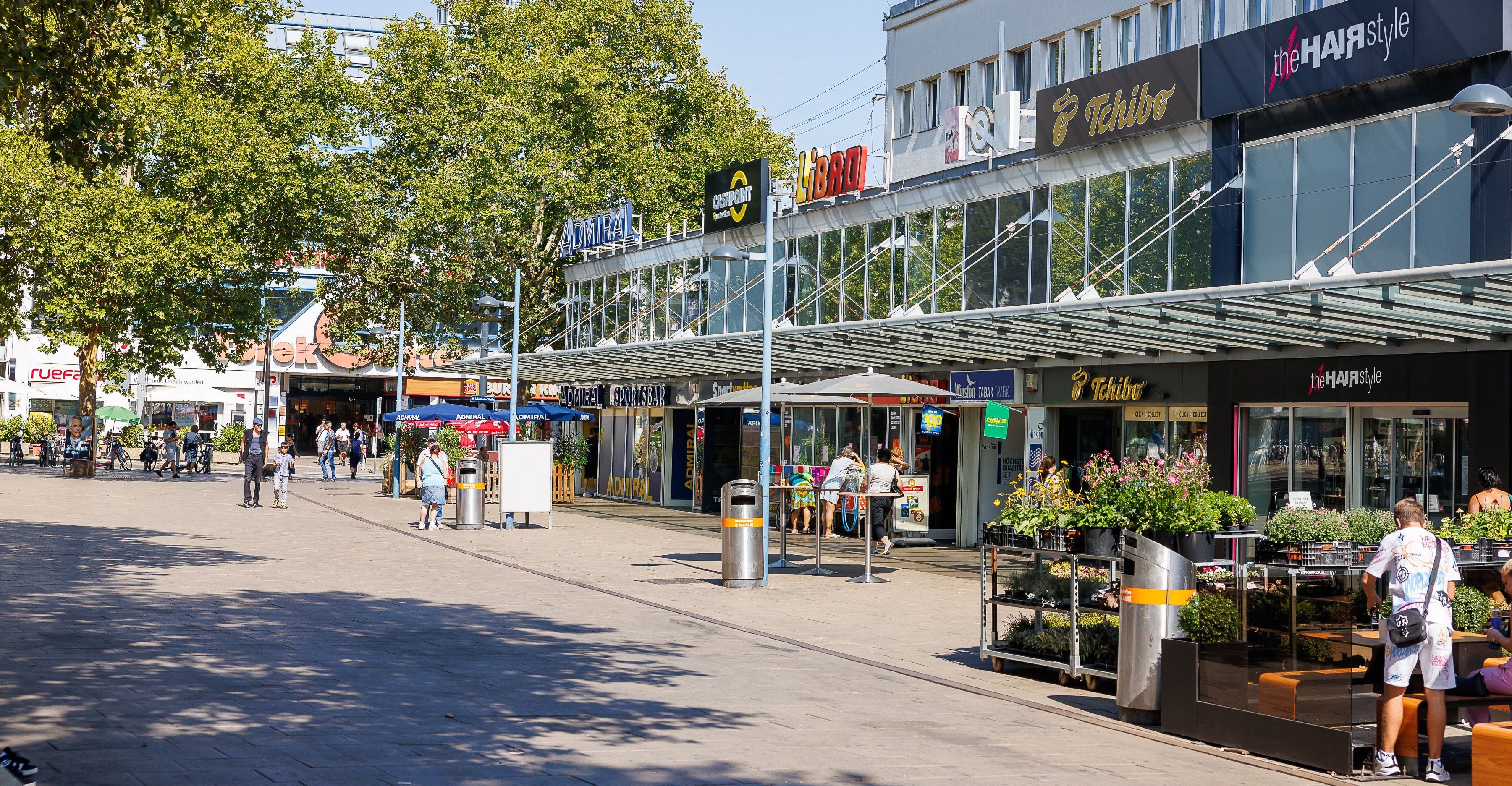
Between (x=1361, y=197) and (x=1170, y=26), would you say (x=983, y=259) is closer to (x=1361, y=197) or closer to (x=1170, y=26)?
(x=1170, y=26)

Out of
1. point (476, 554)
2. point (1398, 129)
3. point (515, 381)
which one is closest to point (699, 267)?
point (515, 381)

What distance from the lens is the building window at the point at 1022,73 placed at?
2681 cm

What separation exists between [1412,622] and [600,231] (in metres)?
32.2

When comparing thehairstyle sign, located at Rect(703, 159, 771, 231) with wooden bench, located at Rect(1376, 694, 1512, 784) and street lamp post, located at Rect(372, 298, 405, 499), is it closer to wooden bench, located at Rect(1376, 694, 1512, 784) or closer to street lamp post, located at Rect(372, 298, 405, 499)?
street lamp post, located at Rect(372, 298, 405, 499)

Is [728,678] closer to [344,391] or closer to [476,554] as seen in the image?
[476,554]

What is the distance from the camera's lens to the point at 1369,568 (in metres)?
8.38

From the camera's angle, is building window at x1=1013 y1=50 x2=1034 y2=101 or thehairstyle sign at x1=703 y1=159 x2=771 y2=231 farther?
thehairstyle sign at x1=703 y1=159 x2=771 y2=231

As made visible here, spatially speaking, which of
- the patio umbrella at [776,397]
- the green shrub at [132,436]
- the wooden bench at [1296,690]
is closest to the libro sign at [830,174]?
the patio umbrella at [776,397]

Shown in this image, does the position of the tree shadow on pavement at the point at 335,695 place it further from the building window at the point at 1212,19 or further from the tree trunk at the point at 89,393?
the tree trunk at the point at 89,393

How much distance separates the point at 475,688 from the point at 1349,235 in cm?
1216

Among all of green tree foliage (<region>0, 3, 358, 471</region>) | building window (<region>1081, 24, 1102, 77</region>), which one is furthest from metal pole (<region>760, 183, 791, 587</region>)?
green tree foliage (<region>0, 3, 358, 471</region>)

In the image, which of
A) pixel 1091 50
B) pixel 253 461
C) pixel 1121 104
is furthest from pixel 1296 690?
pixel 253 461

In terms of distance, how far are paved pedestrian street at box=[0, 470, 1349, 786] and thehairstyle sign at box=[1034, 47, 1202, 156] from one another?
768 centimetres

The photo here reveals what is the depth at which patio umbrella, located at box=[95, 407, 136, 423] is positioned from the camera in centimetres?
4644
